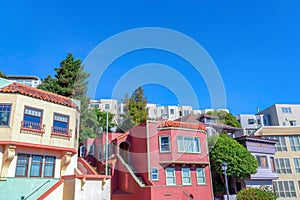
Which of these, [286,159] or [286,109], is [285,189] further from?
[286,109]

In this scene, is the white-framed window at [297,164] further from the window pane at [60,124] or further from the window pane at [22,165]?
the window pane at [22,165]

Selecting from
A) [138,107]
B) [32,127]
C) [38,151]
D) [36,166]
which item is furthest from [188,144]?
[138,107]

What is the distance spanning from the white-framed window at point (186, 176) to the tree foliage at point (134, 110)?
46.1ft

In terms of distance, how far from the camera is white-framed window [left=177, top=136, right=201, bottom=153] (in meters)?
23.1

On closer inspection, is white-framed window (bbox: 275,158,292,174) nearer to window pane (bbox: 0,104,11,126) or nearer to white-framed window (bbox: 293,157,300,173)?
white-framed window (bbox: 293,157,300,173)

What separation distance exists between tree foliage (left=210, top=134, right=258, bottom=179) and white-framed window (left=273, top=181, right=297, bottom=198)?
8.18 metres

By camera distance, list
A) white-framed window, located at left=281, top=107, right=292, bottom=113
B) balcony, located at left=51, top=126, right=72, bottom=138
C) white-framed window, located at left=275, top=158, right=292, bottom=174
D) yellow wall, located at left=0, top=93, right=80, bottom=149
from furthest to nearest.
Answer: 1. white-framed window, located at left=281, top=107, right=292, bottom=113
2. white-framed window, located at left=275, top=158, right=292, bottom=174
3. balcony, located at left=51, top=126, right=72, bottom=138
4. yellow wall, located at left=0, top=93, right=80, bottom=149

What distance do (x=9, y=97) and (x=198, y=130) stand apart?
16724mm

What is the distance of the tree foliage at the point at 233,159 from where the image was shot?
26.4 m

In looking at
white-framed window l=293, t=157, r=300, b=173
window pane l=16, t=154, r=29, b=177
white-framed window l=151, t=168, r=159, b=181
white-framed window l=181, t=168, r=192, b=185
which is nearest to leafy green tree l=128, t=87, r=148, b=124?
white-framed window l=181, t=168, r=192, b=185

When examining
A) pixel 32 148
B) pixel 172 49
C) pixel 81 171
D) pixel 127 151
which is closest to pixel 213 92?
pixel 172 49

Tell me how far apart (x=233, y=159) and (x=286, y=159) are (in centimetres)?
1289

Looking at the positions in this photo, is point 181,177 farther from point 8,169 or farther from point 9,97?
point 9,97

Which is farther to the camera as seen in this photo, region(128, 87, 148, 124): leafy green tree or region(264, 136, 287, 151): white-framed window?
region(128, 87, 148, 124): leafy green tree
